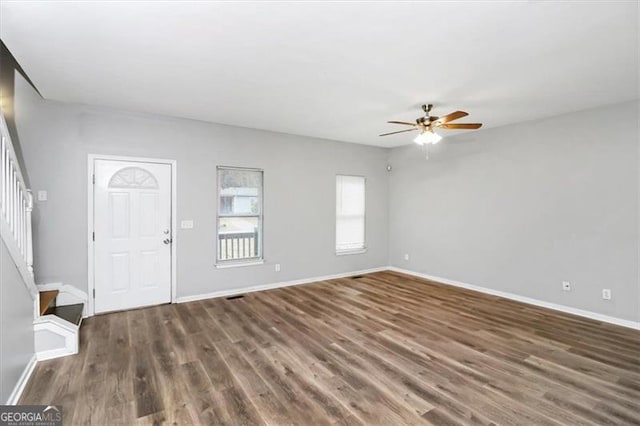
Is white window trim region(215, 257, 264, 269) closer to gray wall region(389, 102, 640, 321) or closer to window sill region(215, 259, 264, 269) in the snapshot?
window sill region(215, 259, 264, 269)

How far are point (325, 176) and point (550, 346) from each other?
4.12 m

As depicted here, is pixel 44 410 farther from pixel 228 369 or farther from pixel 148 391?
pixel 228 369

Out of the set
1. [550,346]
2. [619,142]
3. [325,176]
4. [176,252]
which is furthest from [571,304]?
[176,252]

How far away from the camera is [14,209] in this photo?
2.65 metres

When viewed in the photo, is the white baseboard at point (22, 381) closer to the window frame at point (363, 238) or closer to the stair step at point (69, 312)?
the stair step at point (69, 312)

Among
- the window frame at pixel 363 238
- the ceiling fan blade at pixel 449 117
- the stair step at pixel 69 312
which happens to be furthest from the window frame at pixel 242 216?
the ceiling fan blade at pixel 449 117

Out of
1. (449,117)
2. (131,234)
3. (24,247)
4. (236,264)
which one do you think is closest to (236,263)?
(236,264)

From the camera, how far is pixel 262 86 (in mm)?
3277

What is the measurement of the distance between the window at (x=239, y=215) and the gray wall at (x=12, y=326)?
2.46 m

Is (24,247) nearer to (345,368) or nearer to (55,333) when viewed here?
(55,333)

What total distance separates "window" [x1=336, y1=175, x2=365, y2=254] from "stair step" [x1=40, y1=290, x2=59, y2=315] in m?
4.27

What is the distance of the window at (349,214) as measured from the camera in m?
6.19

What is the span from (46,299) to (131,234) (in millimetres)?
1152

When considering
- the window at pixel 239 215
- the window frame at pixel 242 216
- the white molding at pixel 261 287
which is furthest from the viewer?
the window at pixel 239 215
